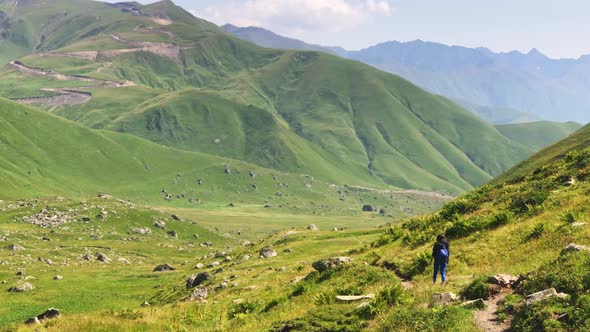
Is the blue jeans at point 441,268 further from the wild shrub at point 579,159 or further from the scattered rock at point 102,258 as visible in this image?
the scattered rock at point 102,258

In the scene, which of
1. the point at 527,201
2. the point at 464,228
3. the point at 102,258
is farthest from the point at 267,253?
the point at 102,258

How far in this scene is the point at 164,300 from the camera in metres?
59.0

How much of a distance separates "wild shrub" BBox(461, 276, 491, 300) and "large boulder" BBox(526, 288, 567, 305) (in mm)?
2651

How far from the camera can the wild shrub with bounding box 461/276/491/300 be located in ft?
72.4

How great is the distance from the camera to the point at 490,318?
19.8 m

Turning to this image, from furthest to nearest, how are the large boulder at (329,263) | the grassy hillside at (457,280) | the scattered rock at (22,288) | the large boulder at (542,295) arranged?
1. the scattered rock at (22,288)
2. the large boulder at (329,263)
3. the grassy hillside at (457,280)
4. the large boulder at (542,295)

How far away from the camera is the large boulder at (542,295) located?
19.0m

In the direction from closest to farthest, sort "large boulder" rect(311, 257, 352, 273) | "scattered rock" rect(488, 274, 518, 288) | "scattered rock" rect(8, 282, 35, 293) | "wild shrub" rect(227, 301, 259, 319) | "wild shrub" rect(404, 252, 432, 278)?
"scattered rock" rect(488, 274, 518, 288) < "wild shrub" rect(227, 301, 259, 319) < "wild shrub" rect(404, 252, 432, 278) < "large boulder" rect(311, 257, 352, 273) < "scattered rock" rect(8, 282, 35, 293)

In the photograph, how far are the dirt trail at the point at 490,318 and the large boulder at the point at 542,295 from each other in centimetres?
139

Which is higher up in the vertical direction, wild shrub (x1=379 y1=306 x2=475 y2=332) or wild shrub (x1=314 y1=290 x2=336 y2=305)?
wild shrub (x1=379 y1=306 x2=475 y2=332)

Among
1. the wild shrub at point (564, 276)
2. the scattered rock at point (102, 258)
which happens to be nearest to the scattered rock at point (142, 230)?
the scattered rock at point (102, 258)

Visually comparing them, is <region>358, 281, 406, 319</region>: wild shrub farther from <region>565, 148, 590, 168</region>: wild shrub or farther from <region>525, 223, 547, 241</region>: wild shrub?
<region>565, 148, 590, 168</region>: wild shrub

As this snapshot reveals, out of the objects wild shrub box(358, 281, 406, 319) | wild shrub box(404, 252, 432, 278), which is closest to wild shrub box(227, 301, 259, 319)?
wild shrub box(358, 281, 406, 319)

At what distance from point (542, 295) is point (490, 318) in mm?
2184
